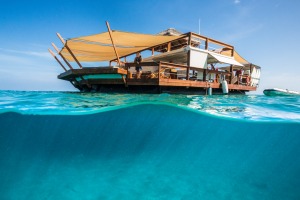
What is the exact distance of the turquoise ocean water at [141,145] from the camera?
21.7 feet

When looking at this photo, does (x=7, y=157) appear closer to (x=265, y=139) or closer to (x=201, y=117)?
(x=201, y=117)

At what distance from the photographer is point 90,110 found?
830 cm

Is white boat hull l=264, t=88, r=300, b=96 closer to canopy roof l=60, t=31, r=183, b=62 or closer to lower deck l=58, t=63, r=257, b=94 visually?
lower deck l=58, t=63, r=257, b=94

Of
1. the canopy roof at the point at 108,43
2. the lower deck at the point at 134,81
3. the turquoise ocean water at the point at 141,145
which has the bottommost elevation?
the turquoise ocean water at the point at 141,145

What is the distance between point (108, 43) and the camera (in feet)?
46.8

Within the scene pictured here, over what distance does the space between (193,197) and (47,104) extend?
22.0ft

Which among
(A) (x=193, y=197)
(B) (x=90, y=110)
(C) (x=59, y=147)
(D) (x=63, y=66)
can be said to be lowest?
(C) (x=59, y=147)

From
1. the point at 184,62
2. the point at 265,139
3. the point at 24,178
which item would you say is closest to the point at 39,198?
the point at 24,178

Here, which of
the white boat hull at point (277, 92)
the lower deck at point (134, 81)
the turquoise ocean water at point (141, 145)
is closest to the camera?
the turquoise ocean water at point (141, 145)

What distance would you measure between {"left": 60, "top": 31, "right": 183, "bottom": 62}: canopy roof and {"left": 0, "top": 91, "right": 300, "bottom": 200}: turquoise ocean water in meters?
4.17

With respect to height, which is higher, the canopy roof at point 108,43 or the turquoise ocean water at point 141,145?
the canopy roof at point 108,43

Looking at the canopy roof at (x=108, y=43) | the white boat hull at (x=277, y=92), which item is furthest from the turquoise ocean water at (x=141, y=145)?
the white boat hull at (x=277, y=92)

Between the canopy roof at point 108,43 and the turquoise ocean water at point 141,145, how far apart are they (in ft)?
13.7

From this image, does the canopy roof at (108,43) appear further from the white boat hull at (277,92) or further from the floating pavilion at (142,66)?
the white boat hull at (277,92)
